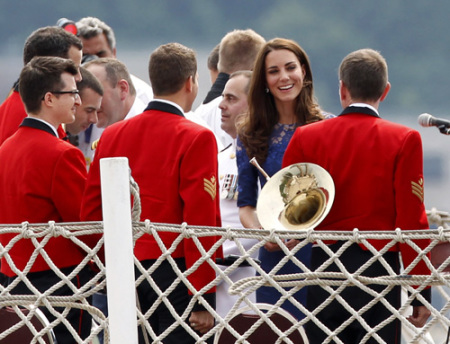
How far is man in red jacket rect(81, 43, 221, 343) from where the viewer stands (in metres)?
3.22

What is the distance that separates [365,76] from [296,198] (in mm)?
541

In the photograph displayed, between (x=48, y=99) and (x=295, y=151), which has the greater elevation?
(x=48, y=99)

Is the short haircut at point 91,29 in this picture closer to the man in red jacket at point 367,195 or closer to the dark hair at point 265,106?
the dark hair at point 265,106

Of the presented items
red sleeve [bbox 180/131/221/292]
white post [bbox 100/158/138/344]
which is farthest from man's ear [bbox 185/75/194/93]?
white post [bbox 100/158/138/344]

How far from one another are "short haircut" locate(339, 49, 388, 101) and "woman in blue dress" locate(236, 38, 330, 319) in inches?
20.1

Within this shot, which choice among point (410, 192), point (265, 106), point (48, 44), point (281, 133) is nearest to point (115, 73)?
point (48, 44)

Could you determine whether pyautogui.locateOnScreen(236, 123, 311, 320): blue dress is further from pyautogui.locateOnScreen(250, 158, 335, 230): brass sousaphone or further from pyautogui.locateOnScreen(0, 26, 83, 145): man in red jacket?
pyautogui.locateOnScreen(0, 26, 83, 145): man in red jacket

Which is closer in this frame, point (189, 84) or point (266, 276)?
point (266, 276)

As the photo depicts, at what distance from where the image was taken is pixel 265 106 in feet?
12.9

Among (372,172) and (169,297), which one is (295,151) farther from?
(169,297)

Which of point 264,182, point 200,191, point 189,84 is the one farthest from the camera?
point 264,182

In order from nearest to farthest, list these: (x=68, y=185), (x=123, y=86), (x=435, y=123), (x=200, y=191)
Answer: (x=435, y=123) < (x=200, y=191) < (x=68, y=185) < (x=123, y=86)

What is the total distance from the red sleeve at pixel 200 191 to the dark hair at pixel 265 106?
0.59m

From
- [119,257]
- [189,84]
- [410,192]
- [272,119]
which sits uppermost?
[189,84]
